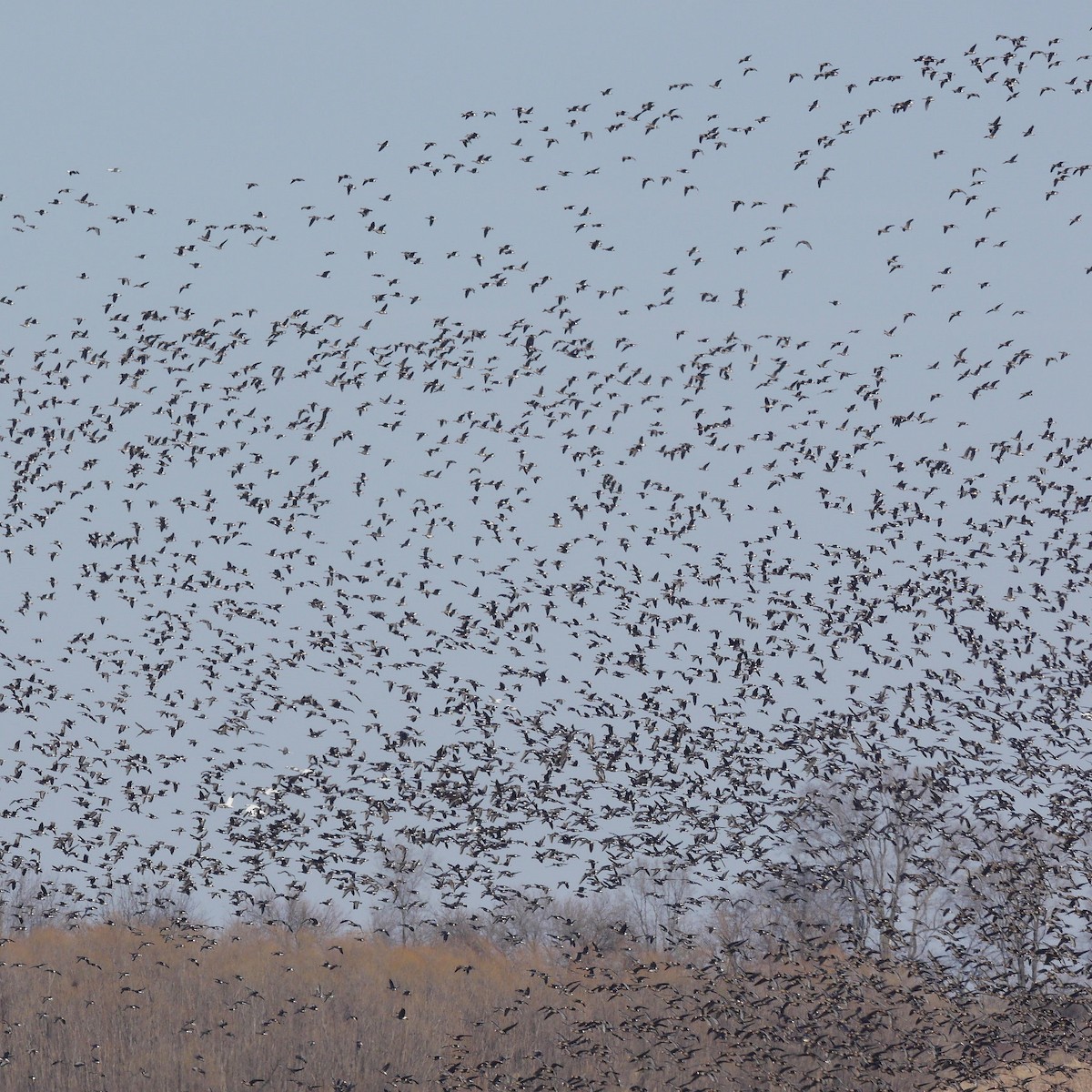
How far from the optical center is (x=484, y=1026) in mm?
34562

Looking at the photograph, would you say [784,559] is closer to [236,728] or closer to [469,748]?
[469,748]

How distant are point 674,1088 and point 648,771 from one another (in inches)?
272

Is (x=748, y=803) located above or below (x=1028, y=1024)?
above

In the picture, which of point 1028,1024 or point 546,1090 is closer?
point 546,1090

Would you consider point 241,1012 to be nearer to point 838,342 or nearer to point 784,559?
point 784,559

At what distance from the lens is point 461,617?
34.8 m

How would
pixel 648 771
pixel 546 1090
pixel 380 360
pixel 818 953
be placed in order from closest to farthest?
pixel 546 1090, pixel 648 771, pixel 380 360, pixel 818 953

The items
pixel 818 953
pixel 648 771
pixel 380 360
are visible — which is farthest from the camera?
pixel 818 953

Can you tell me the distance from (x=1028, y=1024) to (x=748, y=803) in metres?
10.3

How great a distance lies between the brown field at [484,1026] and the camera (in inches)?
1252

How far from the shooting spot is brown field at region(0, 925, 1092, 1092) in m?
31.8

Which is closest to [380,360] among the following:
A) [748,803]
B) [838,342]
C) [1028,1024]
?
[838,342]

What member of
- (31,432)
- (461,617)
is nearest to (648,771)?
(461,617)

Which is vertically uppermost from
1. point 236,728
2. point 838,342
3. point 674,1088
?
point 838,342
